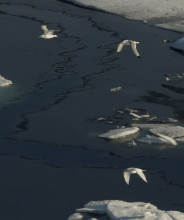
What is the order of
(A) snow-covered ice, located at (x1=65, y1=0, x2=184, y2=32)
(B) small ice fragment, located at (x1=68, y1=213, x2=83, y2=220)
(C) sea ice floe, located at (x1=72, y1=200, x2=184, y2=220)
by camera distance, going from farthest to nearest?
(A) snow-covered ice, located at (x1=65, y1=0, x2=184, y2=32) → (B) small ice fragment, located at (x1=68, y1=213, x2=83, y2=220) → (C) sea ice floe, located at (x1=72, y1=200, x2=184, y2=220)

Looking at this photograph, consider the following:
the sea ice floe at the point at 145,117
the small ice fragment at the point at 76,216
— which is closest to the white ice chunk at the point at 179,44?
the sea ice floe at the point at 145,117

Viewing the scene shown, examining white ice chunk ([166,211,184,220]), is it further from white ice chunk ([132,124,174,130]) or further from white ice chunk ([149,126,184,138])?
white ice chunk ([132,124,174,130])

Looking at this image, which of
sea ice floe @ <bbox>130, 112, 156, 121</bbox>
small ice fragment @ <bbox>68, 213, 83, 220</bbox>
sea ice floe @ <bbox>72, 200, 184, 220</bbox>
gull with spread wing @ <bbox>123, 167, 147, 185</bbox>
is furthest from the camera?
sea ice floe @ <bbox>130, 112, 156, 121</bbox>

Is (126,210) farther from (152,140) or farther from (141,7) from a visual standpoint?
(141,7)

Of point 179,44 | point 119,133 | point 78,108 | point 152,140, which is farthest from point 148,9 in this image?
point 152,140

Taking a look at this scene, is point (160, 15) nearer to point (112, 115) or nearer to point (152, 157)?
point (112, 115)

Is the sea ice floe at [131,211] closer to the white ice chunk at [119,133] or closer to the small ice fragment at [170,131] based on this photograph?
the white ice chunk at [119,133]

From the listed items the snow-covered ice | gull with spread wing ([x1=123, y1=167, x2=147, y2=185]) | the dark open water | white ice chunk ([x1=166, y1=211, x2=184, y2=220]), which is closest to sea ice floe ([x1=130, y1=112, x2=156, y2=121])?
the dark open water
